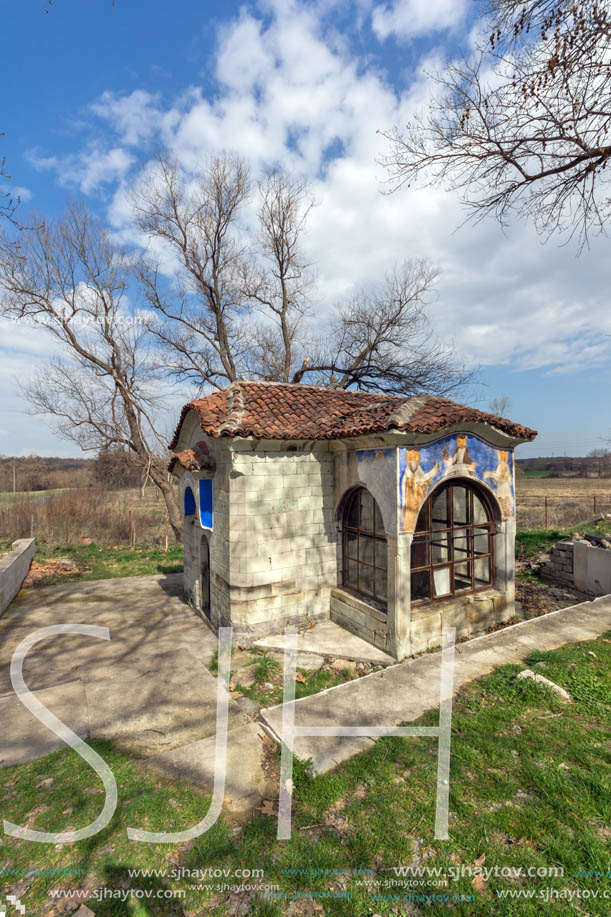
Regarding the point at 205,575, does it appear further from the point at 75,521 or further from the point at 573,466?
the point at 573,466

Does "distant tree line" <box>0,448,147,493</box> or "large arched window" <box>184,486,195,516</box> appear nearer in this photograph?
"large arched window" <box>184,486,195,516</box>

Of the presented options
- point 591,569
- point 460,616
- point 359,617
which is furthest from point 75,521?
point 591,569

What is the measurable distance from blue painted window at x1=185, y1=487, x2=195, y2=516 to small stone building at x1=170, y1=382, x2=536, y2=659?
2.77 feet

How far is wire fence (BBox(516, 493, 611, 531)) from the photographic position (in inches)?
712

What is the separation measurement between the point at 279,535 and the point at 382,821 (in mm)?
4694

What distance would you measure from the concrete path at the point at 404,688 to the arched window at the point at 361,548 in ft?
6.54

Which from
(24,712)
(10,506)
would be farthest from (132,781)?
(10,506)

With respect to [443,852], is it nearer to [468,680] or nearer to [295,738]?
[295,738]

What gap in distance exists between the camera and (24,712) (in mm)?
5410

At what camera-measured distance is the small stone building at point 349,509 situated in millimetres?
6672

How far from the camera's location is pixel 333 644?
7.20 metres

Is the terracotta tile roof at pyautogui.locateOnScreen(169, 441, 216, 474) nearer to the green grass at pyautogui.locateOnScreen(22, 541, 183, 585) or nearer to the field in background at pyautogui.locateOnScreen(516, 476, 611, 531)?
the green grass at pyautogui.locateOnScreen(22, 541, 183, 585)

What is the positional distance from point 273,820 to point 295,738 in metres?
1.05

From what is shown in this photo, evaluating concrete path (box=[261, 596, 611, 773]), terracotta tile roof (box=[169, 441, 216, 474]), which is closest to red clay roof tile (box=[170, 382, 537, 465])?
terracotta tile roof (box=[169, 441, 216, 474])
